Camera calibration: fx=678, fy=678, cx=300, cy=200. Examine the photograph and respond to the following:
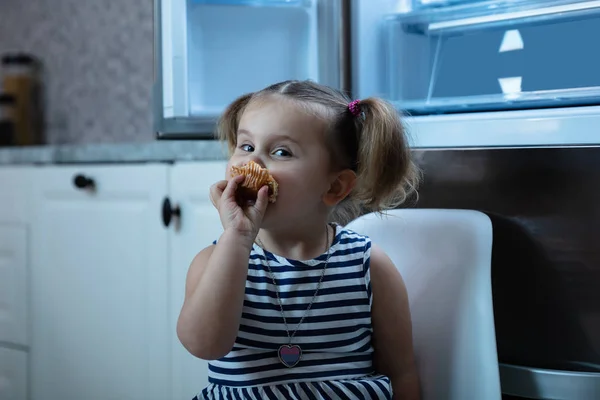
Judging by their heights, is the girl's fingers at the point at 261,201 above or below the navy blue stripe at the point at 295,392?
above

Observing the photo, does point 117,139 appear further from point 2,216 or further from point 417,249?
point 417,249

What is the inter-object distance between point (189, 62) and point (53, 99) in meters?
1.38

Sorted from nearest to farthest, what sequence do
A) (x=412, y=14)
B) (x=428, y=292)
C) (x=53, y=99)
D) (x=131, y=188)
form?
(x=428, y=292) → (x=412, y=14) → (x=131, y=188) → (x=53, y=99)

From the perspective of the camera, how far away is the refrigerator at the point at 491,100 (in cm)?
97

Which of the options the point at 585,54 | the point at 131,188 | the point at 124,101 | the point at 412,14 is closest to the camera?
the point at 585,54

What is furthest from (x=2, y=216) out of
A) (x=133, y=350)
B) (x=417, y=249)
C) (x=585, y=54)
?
(x=585, y=54)

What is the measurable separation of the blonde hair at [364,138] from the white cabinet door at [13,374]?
1.02m

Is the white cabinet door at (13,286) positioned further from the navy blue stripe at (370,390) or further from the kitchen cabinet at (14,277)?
the navy blue stripe at (370,390)

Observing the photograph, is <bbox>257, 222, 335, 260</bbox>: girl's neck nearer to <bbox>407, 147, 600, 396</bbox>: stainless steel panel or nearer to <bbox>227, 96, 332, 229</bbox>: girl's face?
<bbox>227, 96, 332, 229</bbox>: girl's face

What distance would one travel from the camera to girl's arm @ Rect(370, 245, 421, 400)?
909 mm

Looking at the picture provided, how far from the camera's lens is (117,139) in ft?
7.54

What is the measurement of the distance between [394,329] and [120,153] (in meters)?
0.76

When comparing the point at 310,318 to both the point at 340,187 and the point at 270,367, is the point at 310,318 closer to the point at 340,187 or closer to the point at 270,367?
the point at 270,367

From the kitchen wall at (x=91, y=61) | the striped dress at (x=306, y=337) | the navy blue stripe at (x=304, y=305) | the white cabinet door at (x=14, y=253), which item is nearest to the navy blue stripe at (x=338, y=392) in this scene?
the striped dress at (x=306, y=337)
